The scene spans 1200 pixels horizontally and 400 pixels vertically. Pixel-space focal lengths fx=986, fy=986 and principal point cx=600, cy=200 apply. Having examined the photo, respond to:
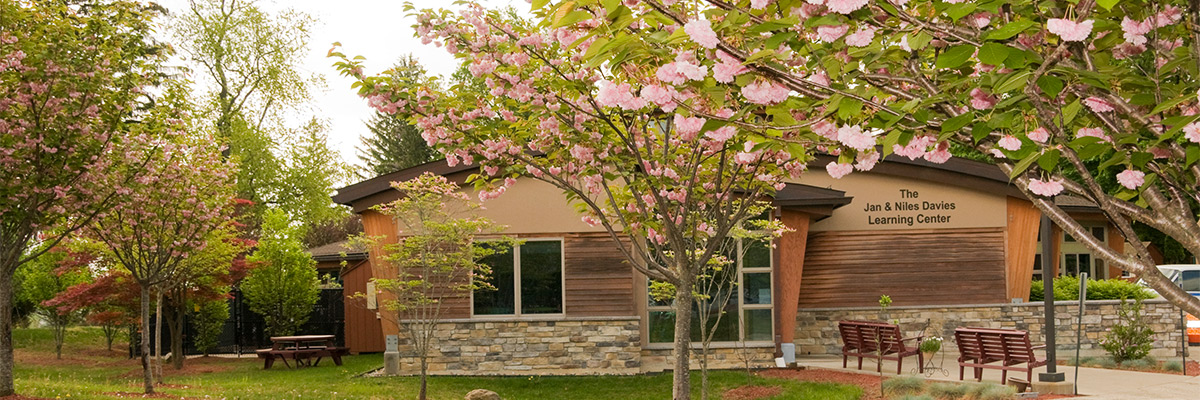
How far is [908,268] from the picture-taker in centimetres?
1611

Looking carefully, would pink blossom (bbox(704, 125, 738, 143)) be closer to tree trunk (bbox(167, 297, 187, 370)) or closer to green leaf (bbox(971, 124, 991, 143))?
green leaf (bbox(971, 124, 991, 143))

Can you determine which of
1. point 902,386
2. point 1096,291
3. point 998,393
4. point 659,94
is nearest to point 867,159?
point 659,94

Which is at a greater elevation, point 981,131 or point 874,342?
point 981,131

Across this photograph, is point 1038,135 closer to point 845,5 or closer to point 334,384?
point 845,5

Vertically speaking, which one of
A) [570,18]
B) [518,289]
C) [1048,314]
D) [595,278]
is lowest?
[1048,314]

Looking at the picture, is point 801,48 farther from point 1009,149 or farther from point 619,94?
point 619,94

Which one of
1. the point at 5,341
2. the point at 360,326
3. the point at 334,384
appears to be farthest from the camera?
the point at 360,326

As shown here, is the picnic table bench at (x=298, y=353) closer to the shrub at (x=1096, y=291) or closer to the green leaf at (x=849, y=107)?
the shrub at (x=1096, y=291)

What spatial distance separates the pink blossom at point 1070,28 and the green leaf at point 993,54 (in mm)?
127

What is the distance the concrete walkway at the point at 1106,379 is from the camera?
1072cm

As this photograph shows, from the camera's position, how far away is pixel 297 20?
33.1 m

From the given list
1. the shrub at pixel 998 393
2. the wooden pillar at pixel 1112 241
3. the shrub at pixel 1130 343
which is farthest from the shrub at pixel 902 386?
the wooden pillar at pixel 1112 241

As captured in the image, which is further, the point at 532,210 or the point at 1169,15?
the point at 532,210

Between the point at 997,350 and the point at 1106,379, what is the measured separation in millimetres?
1713
